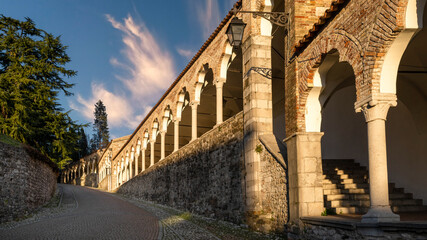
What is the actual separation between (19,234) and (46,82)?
17.7 meters

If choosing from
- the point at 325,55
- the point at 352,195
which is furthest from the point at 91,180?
the point at 325,55

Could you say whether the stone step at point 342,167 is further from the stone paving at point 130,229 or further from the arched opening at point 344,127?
the stone paving at point 130,229

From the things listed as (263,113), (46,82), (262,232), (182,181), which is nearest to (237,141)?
(263,113)

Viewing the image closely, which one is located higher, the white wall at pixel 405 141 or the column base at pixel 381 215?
the white wall at pixel 405 141

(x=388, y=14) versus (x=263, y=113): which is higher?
(x=388, y=14)

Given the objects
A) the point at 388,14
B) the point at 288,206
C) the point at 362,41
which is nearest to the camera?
the point at 388,14

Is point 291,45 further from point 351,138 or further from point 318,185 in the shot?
point 351,138

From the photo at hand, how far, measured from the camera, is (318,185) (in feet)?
25.9

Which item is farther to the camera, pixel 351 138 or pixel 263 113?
pixel 351 138

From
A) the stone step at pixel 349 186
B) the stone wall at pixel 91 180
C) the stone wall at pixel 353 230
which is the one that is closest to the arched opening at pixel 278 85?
the stone step at pixel 349 186

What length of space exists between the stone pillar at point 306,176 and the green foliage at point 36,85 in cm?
1795

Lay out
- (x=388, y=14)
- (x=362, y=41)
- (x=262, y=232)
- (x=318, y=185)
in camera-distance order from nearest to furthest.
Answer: (x=388, y=14)
(x=362, y=41)
(x=318, y=185)
(x=262, y=232)

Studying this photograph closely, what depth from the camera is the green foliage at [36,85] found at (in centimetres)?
2259

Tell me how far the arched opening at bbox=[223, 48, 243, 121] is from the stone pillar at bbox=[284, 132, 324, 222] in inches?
263
